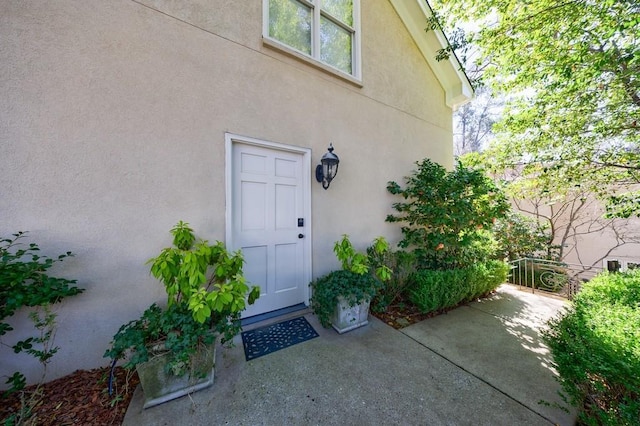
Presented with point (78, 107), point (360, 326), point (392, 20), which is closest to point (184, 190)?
point (78, 107)

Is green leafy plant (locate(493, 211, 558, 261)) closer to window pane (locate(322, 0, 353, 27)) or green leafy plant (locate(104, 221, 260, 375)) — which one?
window pane (locate(322, 0, 353, 27))

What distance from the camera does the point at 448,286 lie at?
3508 millimetres

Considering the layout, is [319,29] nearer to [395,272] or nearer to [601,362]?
[395,272]

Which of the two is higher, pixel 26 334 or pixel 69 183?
pixel 69 183

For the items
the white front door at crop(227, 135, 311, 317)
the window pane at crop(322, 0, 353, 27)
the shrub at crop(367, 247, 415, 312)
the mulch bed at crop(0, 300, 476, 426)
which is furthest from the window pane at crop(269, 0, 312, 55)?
the mulch bed at crop(0, 300, 476, 426)

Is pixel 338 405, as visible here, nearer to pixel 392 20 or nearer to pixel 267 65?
pixel 267 65

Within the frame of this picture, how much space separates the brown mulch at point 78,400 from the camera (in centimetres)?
163

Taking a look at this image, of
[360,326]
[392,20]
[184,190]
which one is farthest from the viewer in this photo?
[392,20]

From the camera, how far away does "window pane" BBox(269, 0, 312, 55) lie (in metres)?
3.21

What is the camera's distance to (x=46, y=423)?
1.57m

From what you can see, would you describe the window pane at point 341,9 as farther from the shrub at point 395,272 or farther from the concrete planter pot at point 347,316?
the concrete planter pot at point 347,316

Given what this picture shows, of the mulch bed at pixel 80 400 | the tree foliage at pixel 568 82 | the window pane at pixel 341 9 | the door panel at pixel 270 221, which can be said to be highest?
the window pane at pixel 341 9

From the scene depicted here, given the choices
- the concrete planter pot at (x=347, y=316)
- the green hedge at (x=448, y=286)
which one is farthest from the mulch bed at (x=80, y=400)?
the green hedge at (x=448, y=286)

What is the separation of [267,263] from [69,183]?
2112 mm
